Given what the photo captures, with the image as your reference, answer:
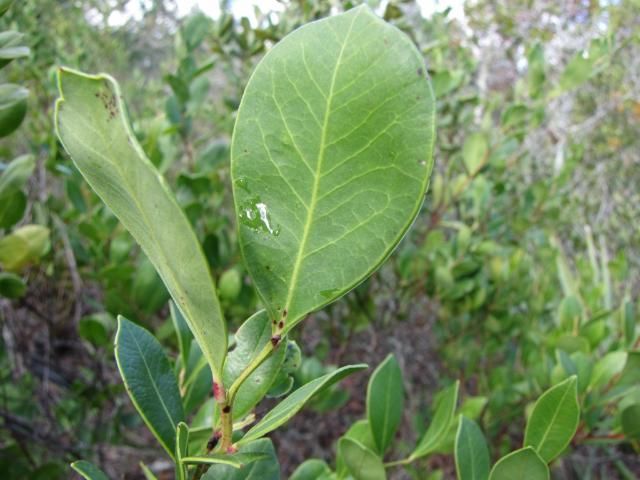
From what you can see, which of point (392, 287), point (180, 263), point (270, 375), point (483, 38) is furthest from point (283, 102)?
point (483, 38)

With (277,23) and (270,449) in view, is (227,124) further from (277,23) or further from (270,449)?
(270,449)

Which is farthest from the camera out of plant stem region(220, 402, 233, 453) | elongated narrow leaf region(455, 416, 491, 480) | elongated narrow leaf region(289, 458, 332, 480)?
elongated narrow leaf region(289, 458, 332, 480)

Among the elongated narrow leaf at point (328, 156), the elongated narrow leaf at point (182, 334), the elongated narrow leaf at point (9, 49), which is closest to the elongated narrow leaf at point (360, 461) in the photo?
the elongated narrow leaf at point (182, 334)

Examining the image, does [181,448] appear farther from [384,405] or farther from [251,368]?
[384,405]

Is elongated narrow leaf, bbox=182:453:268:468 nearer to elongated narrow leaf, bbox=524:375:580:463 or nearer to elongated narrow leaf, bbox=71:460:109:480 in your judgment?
elongated narrow leaf, bbox=71:460:109:480

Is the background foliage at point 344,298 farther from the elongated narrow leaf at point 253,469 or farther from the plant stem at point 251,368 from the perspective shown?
the plant stem at point 251,368

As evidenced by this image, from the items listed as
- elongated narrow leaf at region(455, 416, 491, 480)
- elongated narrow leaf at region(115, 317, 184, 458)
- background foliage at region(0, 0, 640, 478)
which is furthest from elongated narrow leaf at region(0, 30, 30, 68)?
elongated narrow leaf at region(455, 416, 491, 480)
